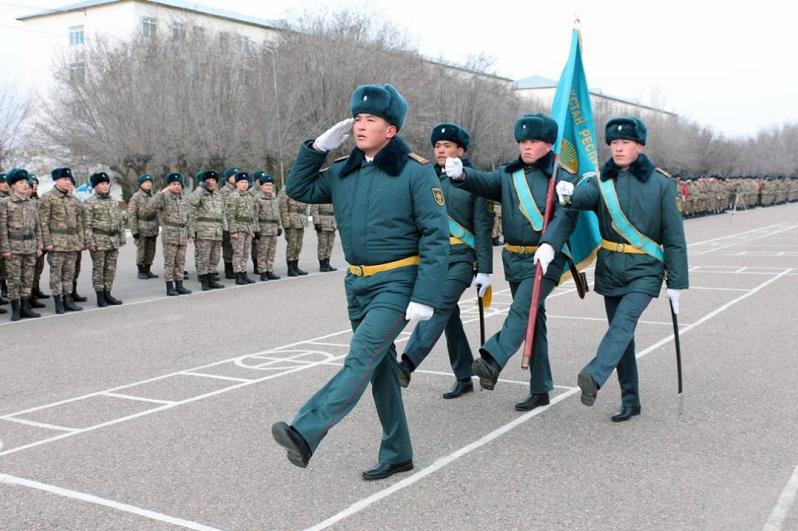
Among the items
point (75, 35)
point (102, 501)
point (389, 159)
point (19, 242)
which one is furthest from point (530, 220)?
point (75, 35)

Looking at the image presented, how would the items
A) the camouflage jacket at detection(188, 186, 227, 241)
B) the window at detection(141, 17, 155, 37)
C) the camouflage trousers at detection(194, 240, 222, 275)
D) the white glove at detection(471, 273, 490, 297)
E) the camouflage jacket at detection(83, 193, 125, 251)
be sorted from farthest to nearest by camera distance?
the window at detection(141, 17, 155, 37)
the camouflage jacket at detection(188, 186, 227, 241)
the camouflage trousers at detection(194, 240, 222, 275)
the camouflage jacket at detection(83, 193, 125, 251)
the white glove at detection(471, 273, 490, 297)

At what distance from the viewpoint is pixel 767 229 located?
29.7 meters

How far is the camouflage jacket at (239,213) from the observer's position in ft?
49.0

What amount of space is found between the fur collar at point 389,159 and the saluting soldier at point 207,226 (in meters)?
9.73

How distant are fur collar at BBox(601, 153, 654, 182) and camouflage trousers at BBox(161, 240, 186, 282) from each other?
30.1 ft

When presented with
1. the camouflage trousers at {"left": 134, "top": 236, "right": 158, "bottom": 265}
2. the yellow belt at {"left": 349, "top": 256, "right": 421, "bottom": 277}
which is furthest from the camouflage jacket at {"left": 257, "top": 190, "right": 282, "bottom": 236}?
the yellow belt at {"left": 349, "top": 256, "right": 421, "bottom": 277}

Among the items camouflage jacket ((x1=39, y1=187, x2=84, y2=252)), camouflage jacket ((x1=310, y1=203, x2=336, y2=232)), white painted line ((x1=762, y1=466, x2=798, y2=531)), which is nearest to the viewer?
white painted line ((x1=762, y1=466, x2=798, y2=531))

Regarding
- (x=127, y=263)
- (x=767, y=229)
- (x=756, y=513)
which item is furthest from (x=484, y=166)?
A: (x=756, y=513)

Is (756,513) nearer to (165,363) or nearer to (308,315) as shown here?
(165,363)

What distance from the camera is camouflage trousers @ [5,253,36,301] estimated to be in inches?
449

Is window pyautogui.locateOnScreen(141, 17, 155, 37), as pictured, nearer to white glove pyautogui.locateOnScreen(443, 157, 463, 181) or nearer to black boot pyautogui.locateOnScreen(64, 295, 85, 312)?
black boot pyautogui.locateOnScreen(64, 295, 85, 312)

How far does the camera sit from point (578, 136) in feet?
21.5

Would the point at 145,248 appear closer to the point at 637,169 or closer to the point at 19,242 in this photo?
the point at 19,242

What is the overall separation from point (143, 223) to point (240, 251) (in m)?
2.10
